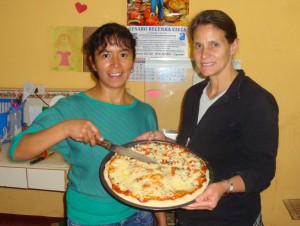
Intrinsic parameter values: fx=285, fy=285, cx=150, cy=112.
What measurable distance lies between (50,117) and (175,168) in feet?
2.11

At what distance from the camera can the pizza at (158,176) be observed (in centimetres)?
118

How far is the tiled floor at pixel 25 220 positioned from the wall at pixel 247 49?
1.35m

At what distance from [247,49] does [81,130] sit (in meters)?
1.83

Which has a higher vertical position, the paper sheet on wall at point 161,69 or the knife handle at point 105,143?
the paper sheet on wall at point 161,69

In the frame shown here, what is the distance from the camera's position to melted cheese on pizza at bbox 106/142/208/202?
4.00 feet

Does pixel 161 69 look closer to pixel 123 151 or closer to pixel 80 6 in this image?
pixel 80 6

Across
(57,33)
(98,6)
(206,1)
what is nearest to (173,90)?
(206,1)

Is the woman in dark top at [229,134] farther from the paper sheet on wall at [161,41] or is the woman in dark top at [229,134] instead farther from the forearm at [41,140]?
the paper sheet on wall at [161,41]

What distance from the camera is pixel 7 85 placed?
2.73 meters

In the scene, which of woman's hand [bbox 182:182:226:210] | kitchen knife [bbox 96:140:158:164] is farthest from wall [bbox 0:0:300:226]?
woman's hand [bbox 182:182:226:210]

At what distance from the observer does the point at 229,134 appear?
131 centimetres

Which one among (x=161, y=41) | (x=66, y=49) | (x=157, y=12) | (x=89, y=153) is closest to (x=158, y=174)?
(x=89, y=153)

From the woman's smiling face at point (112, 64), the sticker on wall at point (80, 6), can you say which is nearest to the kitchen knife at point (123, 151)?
the woman's smiling face at point (112, 64)

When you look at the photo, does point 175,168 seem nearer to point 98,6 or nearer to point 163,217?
point 163,217
